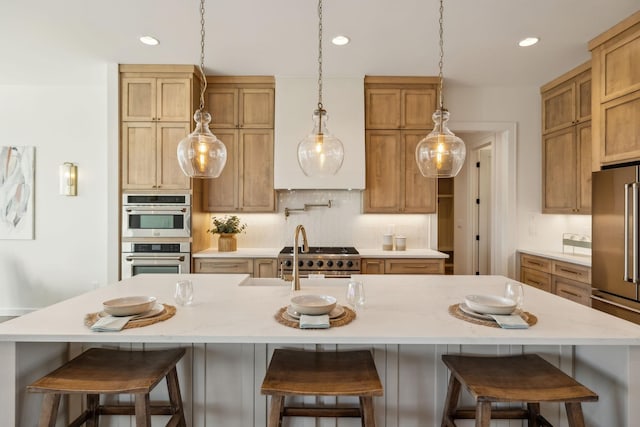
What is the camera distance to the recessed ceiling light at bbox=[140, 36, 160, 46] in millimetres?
3037

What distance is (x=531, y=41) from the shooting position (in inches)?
121

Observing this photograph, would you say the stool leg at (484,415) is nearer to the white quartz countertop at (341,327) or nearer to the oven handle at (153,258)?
the white quartz countertop at (341,327)

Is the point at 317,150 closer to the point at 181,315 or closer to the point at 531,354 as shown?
the point at 181,315

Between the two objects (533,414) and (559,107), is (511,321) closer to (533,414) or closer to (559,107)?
(533,414)

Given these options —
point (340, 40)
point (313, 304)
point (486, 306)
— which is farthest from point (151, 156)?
point (486, 306)

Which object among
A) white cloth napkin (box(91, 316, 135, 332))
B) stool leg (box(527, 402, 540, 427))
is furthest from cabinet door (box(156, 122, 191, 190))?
stool leg (box(527, 402, 540, 427))

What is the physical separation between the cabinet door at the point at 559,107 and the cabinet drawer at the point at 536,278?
1.67m

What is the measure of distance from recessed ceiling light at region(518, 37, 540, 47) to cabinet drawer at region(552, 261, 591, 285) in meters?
2.13

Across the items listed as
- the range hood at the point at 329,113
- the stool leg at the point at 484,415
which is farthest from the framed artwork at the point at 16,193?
the stool leg at the point at 484,415

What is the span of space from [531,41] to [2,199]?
628 cm

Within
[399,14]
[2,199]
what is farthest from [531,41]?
[2,199]

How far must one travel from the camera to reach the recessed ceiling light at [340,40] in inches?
118

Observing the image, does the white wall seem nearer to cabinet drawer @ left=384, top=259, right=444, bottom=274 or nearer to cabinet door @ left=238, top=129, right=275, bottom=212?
cabinet door @ left=238, top=129, right=275, bottom=212

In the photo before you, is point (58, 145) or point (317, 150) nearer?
point (317, 150)
